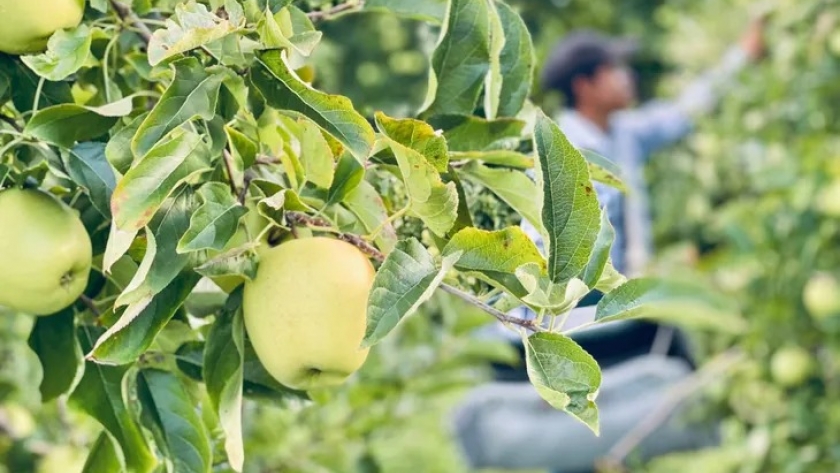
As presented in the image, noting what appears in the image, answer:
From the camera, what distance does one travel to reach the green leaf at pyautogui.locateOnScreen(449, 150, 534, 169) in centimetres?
68

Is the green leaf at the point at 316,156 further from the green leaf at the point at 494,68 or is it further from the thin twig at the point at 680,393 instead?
the thin twig at the point at 680,393

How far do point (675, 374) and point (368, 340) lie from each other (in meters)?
2.50

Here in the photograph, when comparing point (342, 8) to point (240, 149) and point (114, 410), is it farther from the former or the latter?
point (114, 410)

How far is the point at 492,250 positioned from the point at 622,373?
244 cm

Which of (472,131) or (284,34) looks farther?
(472,131)

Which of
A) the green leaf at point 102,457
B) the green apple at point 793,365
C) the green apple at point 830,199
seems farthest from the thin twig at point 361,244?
the green apple at point 793,365

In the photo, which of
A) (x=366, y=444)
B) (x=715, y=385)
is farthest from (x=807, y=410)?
(x=366, y=444)

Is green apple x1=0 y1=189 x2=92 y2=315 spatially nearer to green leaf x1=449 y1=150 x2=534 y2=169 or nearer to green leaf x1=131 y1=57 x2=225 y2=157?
green leaf x1=131 y1=57 x2=225 y2=157

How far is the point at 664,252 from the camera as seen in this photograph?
3.21m

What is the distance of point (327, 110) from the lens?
574mm

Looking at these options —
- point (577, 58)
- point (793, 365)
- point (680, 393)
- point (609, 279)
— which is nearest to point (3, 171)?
point (609, 279)

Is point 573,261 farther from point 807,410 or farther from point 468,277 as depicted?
point 807,410

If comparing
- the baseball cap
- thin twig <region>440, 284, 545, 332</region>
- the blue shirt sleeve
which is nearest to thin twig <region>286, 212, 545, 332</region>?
thin twig <region>440, 284, 545, 332</region>

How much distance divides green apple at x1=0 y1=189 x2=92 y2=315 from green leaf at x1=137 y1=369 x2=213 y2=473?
0.09 m
